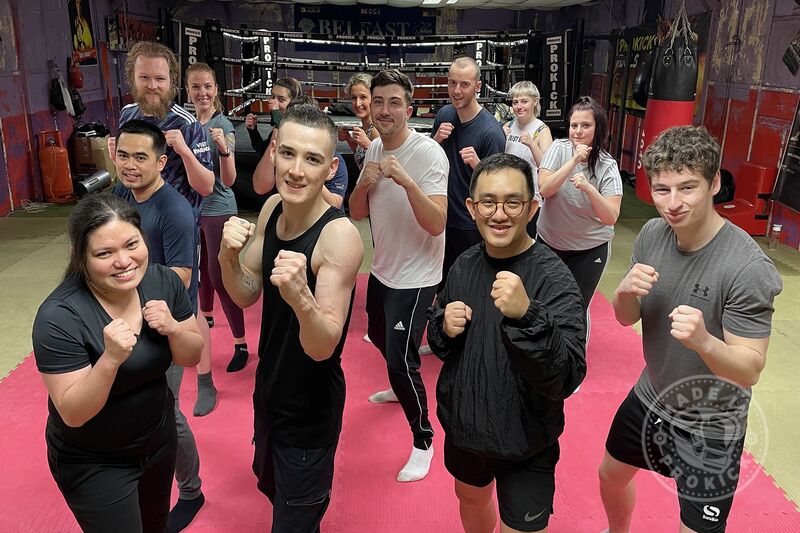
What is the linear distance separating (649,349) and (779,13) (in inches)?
257

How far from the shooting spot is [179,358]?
1.77 meters

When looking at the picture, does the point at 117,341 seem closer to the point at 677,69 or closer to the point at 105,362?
the point at 105,362

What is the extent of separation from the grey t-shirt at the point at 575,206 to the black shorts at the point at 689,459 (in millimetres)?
1422

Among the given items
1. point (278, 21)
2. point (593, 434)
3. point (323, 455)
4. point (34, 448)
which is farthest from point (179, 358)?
point (278, 21)

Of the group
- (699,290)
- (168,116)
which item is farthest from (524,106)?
(699,290)

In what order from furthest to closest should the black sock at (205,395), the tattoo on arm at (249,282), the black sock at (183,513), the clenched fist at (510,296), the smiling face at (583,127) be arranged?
the black sock at (205,395), the smiling face at (583,127), the black sock at (183,513), the tattoo on arm at (249,282), the clenched fist at (510,296)

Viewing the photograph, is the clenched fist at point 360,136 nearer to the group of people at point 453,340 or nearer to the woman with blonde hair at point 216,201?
the woman with blonde hair at point 216,201

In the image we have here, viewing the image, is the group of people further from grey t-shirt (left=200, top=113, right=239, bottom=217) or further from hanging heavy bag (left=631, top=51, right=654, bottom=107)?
hanging heavy bag (left=631, top=51, right=654, bottom=107)

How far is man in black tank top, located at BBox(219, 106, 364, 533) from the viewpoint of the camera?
5.53ft

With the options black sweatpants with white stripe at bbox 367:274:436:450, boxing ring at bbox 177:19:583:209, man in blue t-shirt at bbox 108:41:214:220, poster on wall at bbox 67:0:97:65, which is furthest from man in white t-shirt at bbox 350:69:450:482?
poster on wall at bbox 67:0:97:65

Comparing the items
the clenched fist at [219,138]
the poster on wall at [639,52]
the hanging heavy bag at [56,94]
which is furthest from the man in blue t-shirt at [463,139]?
the hanging heavy bag at [56,94]

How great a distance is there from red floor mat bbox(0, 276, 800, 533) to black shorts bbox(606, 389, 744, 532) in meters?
0.68

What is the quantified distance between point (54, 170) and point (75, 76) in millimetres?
1632

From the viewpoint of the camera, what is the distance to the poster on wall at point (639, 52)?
8330mm
